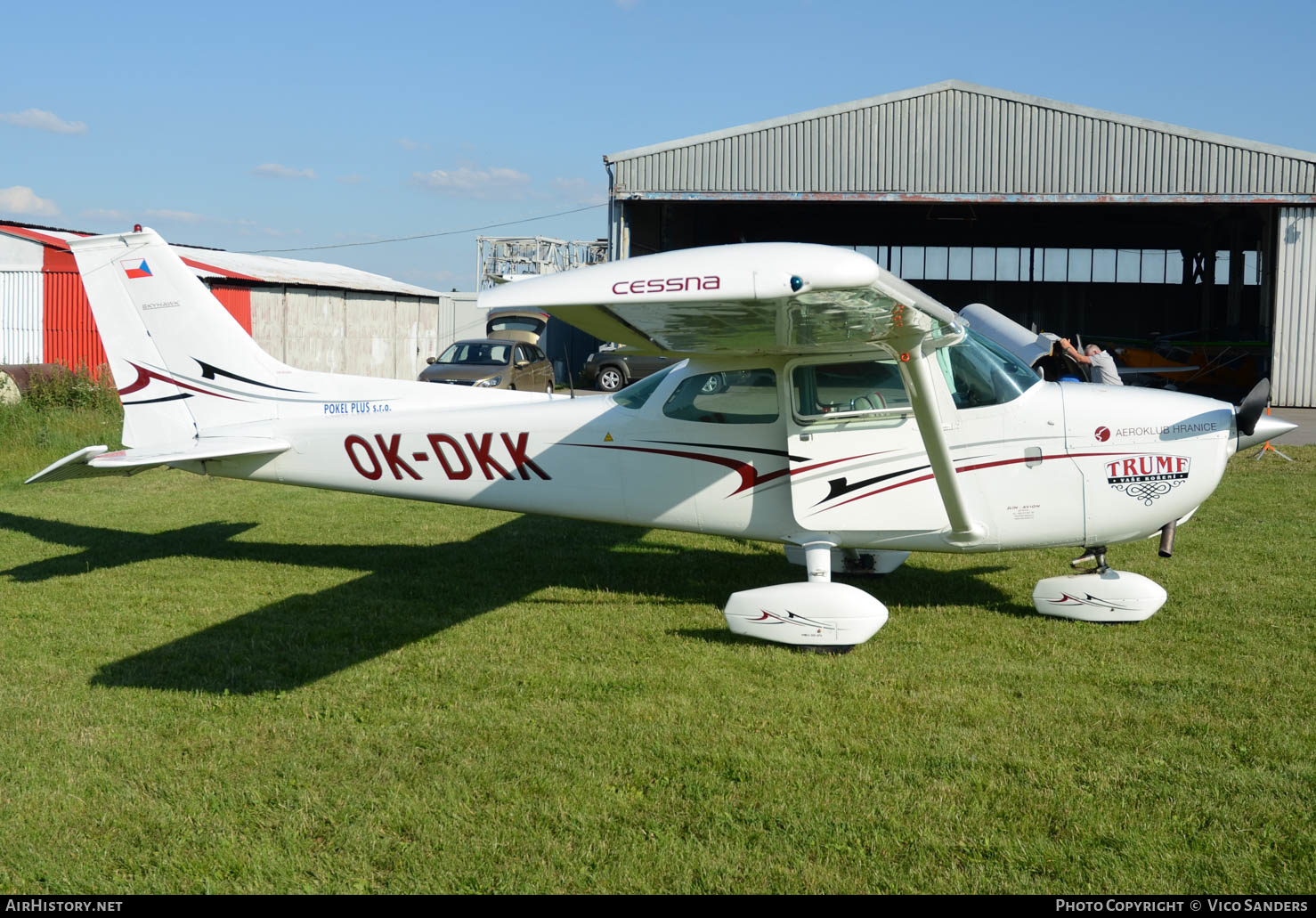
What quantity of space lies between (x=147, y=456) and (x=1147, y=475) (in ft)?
22.5

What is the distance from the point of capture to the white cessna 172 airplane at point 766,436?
20.4ft

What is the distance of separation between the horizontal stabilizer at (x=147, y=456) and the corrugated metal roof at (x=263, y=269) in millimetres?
11879

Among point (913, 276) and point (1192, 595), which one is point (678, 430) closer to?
point (1192, 595)

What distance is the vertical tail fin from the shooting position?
8141mm

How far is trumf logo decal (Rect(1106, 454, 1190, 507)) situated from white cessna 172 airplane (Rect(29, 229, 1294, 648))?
0.01 m

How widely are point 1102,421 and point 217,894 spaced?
5.53 metres

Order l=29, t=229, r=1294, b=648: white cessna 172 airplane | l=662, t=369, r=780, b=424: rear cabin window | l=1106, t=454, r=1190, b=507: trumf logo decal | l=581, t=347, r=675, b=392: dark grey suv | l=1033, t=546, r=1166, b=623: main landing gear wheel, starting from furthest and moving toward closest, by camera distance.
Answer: l=581, t=347, r=675, b=392: dark grey suv
l=662, t=369, r=780, b=424: rear cabin window
l=1033, t=546, r=1166, b=623: main landing gear wheel
l=1106, t=454, r=1190, b=507: trumf logo decal
l=29, t=229, r=1294, b=648: white cessna 172 airplane

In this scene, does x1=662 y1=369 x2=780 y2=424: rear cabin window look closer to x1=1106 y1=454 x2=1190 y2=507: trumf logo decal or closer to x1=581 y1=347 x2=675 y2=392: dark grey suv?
x1=1106 y1=454 x2=1190 y2=507: trumf logo decal

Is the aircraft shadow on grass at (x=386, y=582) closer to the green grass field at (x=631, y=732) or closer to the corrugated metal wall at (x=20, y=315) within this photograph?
the green grass field at (x=631, y=732)

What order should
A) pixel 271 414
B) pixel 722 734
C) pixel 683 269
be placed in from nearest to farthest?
1. pixel 683 269
2. pixel 722 734
3. pixel 271 414

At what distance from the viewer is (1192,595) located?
7.29m

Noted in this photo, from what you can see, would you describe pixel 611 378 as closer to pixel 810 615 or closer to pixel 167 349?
pixel 167 349

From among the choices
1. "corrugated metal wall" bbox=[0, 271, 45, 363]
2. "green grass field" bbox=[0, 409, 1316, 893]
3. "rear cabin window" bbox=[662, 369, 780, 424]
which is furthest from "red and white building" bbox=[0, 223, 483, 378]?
"rear cabin window" bbox=[662, 369, 780, 424]

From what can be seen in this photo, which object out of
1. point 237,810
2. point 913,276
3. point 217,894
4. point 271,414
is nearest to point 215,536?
point 271,414
